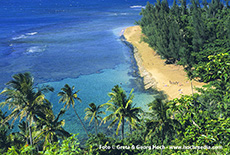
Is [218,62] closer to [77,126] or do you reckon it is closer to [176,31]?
[77,126]

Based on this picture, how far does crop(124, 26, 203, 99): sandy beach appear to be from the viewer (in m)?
50.8

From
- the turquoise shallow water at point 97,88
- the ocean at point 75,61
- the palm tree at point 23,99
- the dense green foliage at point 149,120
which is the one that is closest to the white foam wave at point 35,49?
the ocean at point 75,61

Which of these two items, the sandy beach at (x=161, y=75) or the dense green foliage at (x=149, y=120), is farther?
the sandy beach at (x=161, y=75)

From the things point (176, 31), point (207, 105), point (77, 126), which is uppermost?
point (176, 31)

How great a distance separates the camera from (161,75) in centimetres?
5969

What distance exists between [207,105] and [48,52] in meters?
76.0

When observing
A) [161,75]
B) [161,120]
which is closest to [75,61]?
[161,75]

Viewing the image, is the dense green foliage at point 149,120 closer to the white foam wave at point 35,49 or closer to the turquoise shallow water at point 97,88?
the turquoise shallow water at point 97,88

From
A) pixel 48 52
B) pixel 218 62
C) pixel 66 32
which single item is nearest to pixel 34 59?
pixel 48 52

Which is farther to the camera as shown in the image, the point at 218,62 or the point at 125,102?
the point at 125,102

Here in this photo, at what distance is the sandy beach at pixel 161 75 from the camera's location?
5081cm

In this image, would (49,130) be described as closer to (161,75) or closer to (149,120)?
(149,120)

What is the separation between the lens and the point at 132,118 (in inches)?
1088

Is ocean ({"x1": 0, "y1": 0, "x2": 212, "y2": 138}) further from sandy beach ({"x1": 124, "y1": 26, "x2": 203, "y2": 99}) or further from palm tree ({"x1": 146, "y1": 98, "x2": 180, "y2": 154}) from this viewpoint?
palm tree ({"x1": 146, "y1": 98, "x2": 180, "y2": 154})
